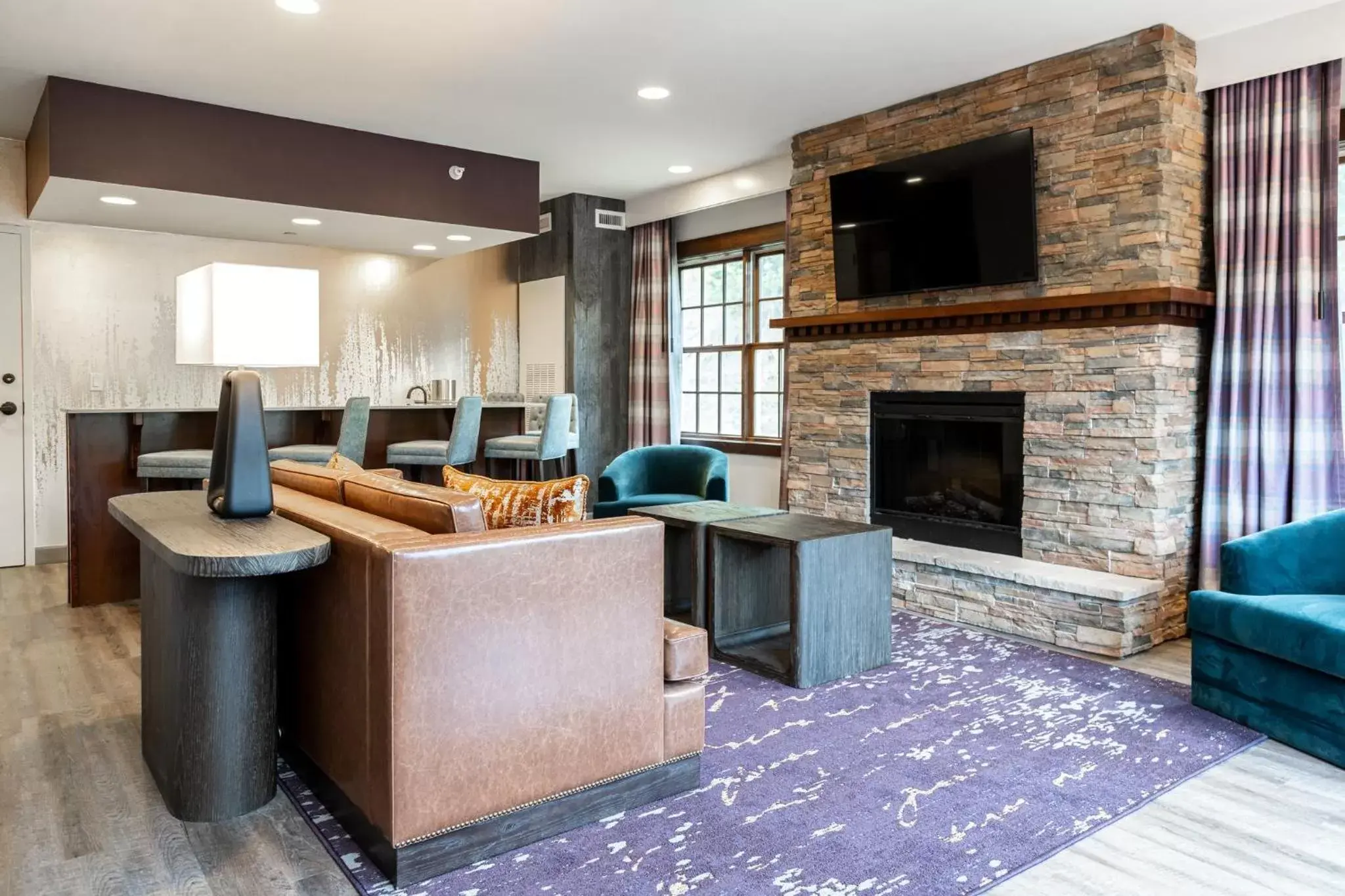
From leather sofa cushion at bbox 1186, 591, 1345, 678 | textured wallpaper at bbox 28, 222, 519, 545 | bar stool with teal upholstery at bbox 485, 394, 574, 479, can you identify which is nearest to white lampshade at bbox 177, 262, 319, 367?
leather sofa cushion at bbox 1186, 591, 1345, 678

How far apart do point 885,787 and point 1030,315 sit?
2533 mm

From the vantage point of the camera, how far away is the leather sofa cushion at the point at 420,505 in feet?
6.95

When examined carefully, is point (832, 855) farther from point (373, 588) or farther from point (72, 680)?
point (72, 680)

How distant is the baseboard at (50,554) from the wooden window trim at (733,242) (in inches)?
183

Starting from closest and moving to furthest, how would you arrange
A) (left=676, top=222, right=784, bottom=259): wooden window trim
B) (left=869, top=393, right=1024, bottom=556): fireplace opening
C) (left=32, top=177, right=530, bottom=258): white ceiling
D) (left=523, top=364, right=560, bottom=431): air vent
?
(left=869, top=393, right=1024, bottom=556): fireplace opening, (left=32, top=177, right=530, bottom=258): white ceiling, (left=676, top=222, right=784, bottom=259): wooden window trim, (left=523, top=364, right=560, bottom=431): air vent

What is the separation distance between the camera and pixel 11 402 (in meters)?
5.53

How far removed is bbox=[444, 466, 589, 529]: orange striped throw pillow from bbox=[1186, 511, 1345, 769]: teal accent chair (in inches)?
83.3

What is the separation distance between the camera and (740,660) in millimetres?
3484

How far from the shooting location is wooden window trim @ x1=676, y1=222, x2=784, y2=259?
6.17 m

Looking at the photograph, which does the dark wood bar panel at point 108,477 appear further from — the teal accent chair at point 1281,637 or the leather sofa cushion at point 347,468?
the teal accent chair at point 1281,637

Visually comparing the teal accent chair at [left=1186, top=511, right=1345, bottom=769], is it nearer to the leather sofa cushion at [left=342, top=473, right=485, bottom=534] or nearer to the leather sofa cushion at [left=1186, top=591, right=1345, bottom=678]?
the leather sofa cushion at [left=1186, top=591, right=1345, bottom=678]

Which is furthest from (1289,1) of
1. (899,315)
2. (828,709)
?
(828,709)

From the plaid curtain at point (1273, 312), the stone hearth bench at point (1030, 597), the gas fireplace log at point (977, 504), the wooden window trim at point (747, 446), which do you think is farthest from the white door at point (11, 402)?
the plaid curtain at point (1273, 312)

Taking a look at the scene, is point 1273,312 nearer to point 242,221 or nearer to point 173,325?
point 242,221
